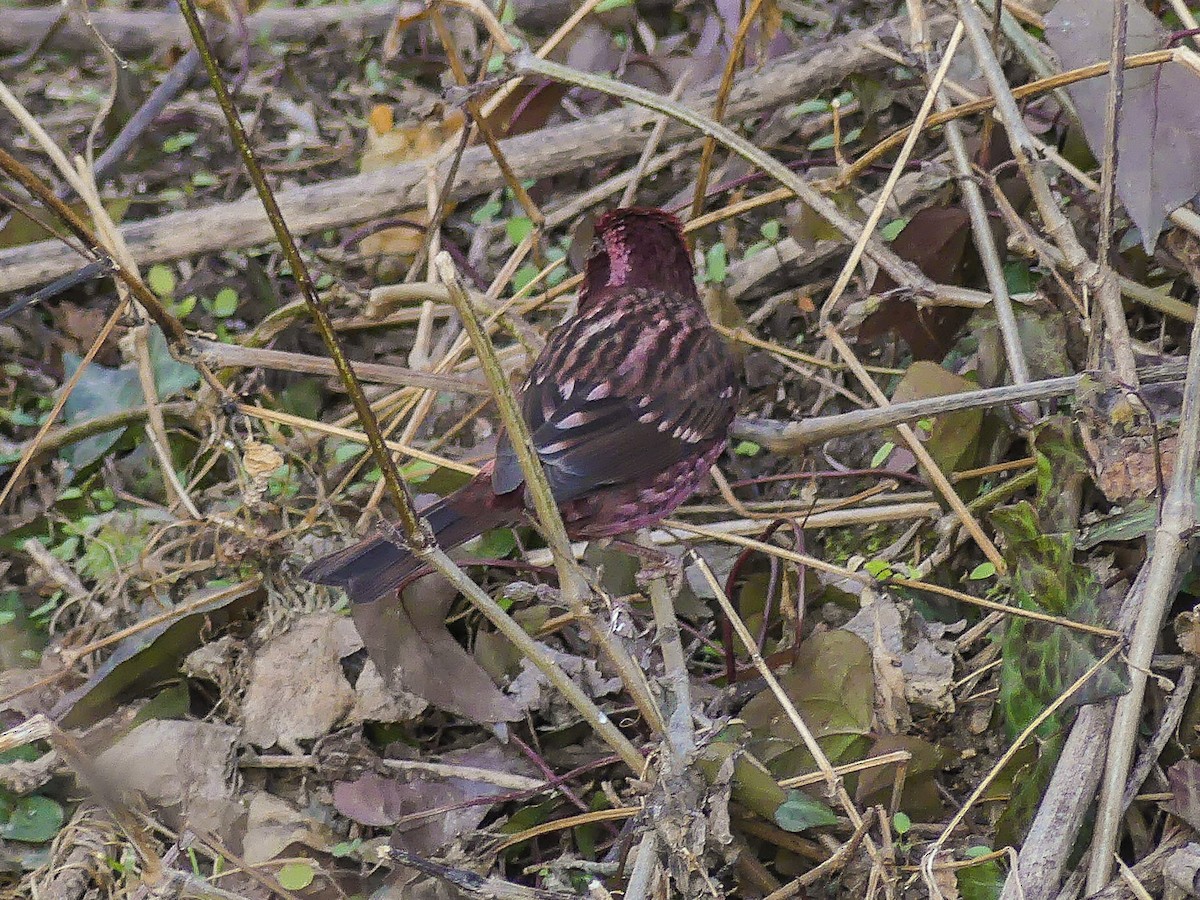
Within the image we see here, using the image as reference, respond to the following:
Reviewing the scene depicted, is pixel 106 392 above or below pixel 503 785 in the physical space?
above

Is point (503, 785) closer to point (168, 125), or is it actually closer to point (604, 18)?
point (604, 18)

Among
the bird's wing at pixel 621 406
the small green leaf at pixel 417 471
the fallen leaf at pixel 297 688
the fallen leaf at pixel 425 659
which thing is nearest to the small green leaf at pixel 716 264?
the bird's wing at pixel 621 406

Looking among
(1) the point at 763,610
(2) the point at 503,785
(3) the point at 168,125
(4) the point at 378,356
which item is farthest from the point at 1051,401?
(3) the point at 168,125

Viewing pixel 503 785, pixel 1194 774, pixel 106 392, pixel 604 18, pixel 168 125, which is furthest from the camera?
pixel 168 125

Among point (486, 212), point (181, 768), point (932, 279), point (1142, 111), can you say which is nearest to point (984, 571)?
point (932, 279)

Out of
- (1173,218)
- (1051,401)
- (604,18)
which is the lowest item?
(1051,401)

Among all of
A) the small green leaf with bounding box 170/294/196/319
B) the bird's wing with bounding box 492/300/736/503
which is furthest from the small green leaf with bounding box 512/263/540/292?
the small green leaf with bounding box 170/294/196/319

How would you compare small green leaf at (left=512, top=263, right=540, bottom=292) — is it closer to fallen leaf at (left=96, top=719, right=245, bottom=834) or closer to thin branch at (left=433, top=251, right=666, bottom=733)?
fallen leaf at (left=96, top=719, right=245, bottom=834)
